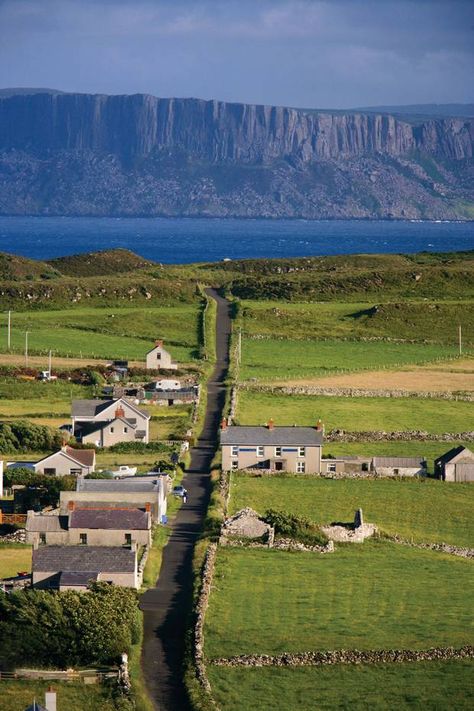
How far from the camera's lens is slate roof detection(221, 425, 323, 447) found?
64000 millimetres

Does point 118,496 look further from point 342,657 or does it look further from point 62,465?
point 342,657

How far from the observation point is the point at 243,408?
76.4 meters

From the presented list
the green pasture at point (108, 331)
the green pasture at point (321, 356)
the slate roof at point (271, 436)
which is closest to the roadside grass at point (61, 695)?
the slate roof at point (271, 436)

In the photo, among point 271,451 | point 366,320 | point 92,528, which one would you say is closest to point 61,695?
point 92,528

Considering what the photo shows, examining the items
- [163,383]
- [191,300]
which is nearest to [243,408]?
[163,383]

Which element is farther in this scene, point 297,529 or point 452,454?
point 452,454

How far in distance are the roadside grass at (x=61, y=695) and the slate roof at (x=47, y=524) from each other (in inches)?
468

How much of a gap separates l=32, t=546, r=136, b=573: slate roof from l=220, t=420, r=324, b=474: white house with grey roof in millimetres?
17577

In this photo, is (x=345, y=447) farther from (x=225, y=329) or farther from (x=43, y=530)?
(x=225, y=329)

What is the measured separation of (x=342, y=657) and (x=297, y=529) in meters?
12.3

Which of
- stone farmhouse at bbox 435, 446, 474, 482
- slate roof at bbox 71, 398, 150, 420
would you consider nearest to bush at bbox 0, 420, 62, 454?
slate roof at bbox 71, 398, 150, 420

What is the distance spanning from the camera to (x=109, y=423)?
69.0 meters

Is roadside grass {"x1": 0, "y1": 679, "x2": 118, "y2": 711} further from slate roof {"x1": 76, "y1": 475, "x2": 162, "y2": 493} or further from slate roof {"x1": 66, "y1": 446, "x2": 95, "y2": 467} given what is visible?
slate roof {"x1": 66, "y1": 446, "x2": 95, "y2": 467}

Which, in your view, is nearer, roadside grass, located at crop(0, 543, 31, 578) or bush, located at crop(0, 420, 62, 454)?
roadside grass, located at crop(0, 543, 31, 578)
